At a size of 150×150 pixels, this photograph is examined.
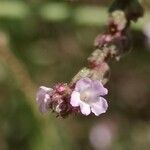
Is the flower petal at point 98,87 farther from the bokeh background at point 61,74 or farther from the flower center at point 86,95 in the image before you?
the bokeh background at point 61,74

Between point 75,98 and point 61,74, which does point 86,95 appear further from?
point 61,74

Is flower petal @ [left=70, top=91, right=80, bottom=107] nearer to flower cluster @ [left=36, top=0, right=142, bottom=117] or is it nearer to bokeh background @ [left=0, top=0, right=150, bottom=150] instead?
flower cluster @ [left=36, top=0, right=142, bottom=117]

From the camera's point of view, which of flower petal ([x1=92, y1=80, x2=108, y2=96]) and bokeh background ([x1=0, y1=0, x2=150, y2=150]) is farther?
bokeh background ([x1=0, y1=0, x2=150, y2=150])

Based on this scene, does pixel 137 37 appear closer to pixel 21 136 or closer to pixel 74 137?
pixel 74 137

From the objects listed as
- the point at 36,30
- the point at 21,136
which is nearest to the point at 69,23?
the point at 36,30

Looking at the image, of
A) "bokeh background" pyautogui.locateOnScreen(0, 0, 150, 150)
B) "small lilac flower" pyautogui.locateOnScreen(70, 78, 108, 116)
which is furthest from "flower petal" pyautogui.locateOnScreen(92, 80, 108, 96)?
"bokeh background" pyautogui.locateOnScreen(0, 0, 150, 150)

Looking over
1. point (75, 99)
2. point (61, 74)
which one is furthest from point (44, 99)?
point (61, 74)

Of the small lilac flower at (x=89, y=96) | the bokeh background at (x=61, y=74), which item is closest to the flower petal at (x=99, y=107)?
the small lilac flower at (x=89, y=96)
